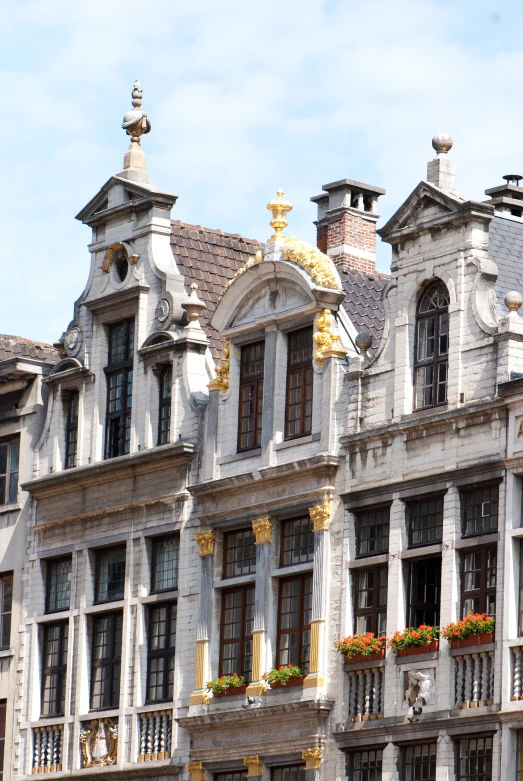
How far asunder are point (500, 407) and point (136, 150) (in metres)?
12.7

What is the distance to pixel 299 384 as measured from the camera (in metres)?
38.8

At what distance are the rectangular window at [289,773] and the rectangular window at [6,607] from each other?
8371 mm

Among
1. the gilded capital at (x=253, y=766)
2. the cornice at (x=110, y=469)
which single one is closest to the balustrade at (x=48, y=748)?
the cornice at (x=110, y=469)

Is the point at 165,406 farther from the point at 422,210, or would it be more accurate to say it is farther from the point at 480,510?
the point at 480,510

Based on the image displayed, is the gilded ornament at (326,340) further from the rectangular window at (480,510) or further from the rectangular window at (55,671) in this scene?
the rectangular window at (55,671)

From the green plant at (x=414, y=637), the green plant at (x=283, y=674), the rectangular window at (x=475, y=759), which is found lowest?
the rectangular window at (x=475, y=759)

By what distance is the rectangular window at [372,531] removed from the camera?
120ft

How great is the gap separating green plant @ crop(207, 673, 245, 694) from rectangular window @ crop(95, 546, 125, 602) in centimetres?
352

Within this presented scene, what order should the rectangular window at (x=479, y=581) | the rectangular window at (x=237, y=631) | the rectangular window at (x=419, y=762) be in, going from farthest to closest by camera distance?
the rectangular window at (x=237, y=631) < the rectangular window at (x=419, y=762) < the rectangular window at (x=479, y=581)

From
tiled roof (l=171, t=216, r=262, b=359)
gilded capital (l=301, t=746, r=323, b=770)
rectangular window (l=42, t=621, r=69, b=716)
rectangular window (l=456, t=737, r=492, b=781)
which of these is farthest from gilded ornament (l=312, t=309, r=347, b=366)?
rectangular window (l=42, t=621, r=69, b=716)

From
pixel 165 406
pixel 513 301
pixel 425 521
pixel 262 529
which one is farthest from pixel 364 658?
pixel 165 406

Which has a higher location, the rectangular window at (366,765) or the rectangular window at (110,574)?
Result: the rectangular window at (110,574)

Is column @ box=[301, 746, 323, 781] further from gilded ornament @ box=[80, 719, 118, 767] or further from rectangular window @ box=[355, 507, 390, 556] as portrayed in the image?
gilded ornament @ box=[80, 719, 118, 767]

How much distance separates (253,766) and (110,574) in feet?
19.5
